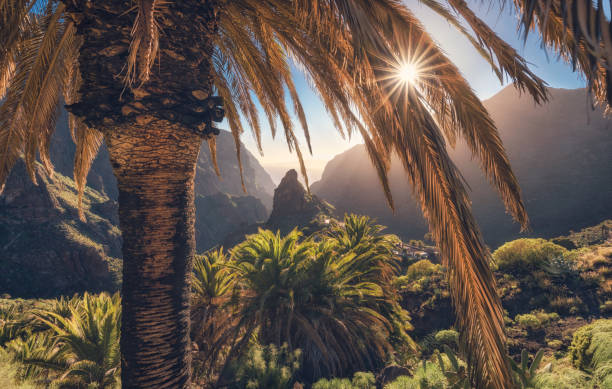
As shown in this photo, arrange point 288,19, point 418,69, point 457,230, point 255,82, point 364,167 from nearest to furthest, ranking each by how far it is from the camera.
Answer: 1. point 457,230
2. point 418,69
3. point 288,19
4. point 255,82
5. point 364,167

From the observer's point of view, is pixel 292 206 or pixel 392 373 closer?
pixel 392 373

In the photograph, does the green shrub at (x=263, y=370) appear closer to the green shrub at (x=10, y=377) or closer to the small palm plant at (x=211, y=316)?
the small palm plant at (x=211, y=316)

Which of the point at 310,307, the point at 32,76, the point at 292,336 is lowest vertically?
the point at 292,336

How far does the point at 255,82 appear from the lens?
4406 mm

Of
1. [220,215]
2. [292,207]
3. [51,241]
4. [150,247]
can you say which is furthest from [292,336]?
[220,215]

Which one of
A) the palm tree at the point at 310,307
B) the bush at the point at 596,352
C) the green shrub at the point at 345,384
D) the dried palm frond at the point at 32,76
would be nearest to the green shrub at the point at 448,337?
the palm tree at the point at 310,307

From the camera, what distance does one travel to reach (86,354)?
4605mm

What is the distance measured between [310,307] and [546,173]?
66522 mm

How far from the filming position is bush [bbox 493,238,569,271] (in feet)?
37.2

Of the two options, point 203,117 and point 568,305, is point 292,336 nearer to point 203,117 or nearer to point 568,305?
point 203,117

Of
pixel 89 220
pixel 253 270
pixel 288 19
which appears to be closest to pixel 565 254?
pixel 253 270

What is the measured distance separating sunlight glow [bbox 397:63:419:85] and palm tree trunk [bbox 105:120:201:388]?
79.3 inches

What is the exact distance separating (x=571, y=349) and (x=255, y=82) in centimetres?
754

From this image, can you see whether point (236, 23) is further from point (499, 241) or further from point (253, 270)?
point (499, 241)
